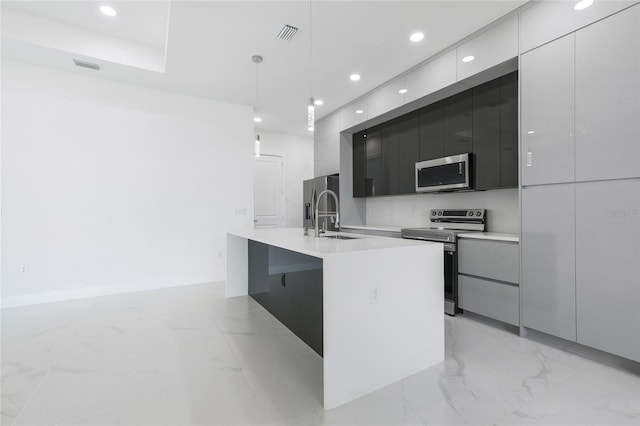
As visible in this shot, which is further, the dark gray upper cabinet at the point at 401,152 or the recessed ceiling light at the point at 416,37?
the dark gray upper cabinet at the point at 401,152

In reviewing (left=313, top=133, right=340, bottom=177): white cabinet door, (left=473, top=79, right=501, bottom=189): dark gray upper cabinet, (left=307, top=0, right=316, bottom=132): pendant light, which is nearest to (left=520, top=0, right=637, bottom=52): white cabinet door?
(left=473, top=79, right=501, bottom=189): dark gray upper cabinet

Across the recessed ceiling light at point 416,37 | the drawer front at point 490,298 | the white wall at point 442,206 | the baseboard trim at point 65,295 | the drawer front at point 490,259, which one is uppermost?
the recessed ceiling light at point 416,37

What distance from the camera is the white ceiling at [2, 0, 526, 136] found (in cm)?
262

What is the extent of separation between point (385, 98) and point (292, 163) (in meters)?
3.22

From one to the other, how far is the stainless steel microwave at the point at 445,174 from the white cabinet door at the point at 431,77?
Result: 30.6 inches

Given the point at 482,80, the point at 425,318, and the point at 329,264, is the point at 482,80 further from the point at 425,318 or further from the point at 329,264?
the point at 329,264

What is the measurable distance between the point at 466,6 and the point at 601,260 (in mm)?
2225

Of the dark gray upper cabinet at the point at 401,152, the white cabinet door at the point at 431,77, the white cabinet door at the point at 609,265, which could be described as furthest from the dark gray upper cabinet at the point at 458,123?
the white cabinet door at the point at 609,265

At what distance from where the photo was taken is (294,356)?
2.28 m

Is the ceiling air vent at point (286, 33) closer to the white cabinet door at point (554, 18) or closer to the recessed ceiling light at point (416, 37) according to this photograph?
the recessed ceiling light at point (416, 37)

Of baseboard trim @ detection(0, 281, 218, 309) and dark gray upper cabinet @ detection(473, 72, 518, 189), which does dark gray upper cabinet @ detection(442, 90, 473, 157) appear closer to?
dark gray upper cabinet @ detection(473, 72, 518, 189)

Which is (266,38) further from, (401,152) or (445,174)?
(445,174)

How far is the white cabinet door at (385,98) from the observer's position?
382cm

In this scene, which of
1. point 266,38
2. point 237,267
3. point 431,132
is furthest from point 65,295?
point 431,132
